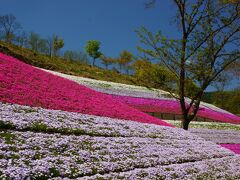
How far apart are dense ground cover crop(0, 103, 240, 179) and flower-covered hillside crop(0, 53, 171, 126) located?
2.32m

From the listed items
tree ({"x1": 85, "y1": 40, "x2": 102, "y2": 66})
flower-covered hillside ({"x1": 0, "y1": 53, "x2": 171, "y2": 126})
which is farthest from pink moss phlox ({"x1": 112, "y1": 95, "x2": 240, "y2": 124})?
tree ({"x1": 85, "y1": 40, "x2": 102, "y2": 66})

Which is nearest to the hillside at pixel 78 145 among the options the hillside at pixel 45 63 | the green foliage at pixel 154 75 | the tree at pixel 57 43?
the green foliage at pixel 154 75

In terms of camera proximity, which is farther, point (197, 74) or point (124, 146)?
point (197, 74)

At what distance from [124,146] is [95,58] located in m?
98.1

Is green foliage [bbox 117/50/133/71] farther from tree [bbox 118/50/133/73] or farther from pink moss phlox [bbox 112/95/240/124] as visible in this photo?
pink moss phlox [bbox 112/95/240/124]

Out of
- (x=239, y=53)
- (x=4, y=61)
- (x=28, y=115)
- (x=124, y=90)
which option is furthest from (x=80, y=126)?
(x=124, y=90)

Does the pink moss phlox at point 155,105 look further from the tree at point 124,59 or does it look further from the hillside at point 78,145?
the tree at point 124,59

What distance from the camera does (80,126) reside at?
16.0m

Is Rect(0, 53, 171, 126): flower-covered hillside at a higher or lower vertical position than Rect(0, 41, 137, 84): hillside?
lower

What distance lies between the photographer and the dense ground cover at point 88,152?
9602mm

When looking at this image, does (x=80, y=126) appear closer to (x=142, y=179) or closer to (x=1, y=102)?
(x=1, y=102)

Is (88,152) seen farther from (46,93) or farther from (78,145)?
(46,93)

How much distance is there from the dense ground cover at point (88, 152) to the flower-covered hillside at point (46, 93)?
232cm

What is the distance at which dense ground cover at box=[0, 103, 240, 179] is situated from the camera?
31.5 feet
